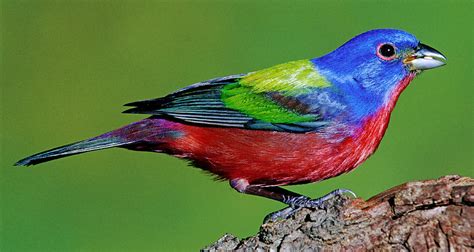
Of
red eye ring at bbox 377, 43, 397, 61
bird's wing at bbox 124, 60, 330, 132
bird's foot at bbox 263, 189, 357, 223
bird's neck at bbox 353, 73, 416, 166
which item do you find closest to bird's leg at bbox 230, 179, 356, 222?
bird's foot at bbox 263, 189, 357, 223

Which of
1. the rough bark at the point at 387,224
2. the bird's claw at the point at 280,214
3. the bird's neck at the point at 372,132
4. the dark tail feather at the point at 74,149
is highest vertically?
the bird's neck at the point at 372,132

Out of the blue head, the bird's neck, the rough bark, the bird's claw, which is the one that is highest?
the blue head

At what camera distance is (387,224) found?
18.2 feet

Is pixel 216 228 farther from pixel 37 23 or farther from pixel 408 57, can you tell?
pixel 37 23

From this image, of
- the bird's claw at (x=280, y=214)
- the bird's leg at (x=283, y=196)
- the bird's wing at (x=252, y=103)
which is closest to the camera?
the bird's leg at (x=283, y=196)

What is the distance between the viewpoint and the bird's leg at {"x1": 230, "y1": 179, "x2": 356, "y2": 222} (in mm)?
6277

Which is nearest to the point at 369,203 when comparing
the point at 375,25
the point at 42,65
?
the point at 375,25

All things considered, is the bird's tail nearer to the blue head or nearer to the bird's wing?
the bird's wing

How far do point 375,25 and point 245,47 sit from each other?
4.71 feet

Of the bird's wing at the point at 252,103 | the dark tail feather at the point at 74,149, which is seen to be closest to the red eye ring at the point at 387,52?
the bird's wing at the point at 252,103

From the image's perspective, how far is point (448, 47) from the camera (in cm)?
1046

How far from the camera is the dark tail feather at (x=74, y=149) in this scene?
7.08 metres

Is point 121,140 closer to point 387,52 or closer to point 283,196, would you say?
point 283,196

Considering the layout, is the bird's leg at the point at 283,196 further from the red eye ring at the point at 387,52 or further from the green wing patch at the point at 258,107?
the red eye ring at the point at 387,52
